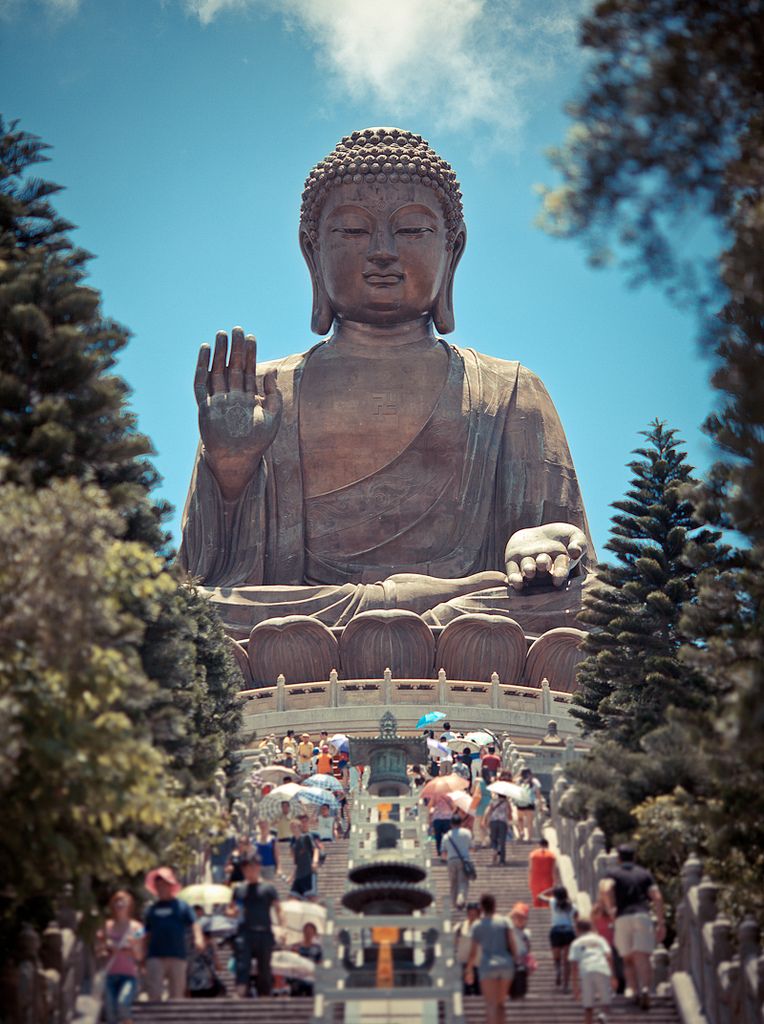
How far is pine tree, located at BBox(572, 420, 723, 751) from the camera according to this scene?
2030cm

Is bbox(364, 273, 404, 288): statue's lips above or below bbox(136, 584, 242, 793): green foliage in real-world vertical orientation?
above

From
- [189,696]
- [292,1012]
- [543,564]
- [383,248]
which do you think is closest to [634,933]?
[292,1012]

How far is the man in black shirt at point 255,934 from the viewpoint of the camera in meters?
11.0

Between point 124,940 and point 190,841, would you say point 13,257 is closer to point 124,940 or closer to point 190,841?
point 190,841

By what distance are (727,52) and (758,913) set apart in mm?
5093

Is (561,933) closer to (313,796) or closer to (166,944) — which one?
(166,944)

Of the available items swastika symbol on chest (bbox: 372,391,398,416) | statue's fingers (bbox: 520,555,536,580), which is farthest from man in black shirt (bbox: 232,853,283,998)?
swastika symbol on chest (bbox: 372,391,398,416)

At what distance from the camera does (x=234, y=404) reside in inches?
1119

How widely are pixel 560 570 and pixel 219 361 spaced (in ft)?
19.0

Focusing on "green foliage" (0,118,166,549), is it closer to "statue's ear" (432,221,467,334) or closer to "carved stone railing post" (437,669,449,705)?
"carved stone railing post" (437,669,449,705)

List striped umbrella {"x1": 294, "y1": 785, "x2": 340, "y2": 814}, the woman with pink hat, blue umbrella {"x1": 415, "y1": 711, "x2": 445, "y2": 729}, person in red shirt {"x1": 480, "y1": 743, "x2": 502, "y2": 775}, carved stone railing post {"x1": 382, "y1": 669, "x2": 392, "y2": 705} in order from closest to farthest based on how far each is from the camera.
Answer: the woman with pink hat < striped umbrella {"x1": 294, "y1": 785, "x2": 340, "y2": 814} < person in red shirt {"x1": 480, "y1": 743, "x2": 502, "y2": 775} < blue umbrella {"x1": 415, "y1": 711, "x2": 445, "y2": 729} < carved stone railing post {"x1": 382, "y1": 669, "x2": 392, "y2": 705}

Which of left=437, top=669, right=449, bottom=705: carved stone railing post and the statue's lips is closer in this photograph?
left=437, top=669, right=449, bottom=705: carved stone railing post

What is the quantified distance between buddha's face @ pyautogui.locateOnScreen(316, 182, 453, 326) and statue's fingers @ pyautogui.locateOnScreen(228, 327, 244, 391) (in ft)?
12.6

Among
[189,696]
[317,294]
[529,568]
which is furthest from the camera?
[317,294]
